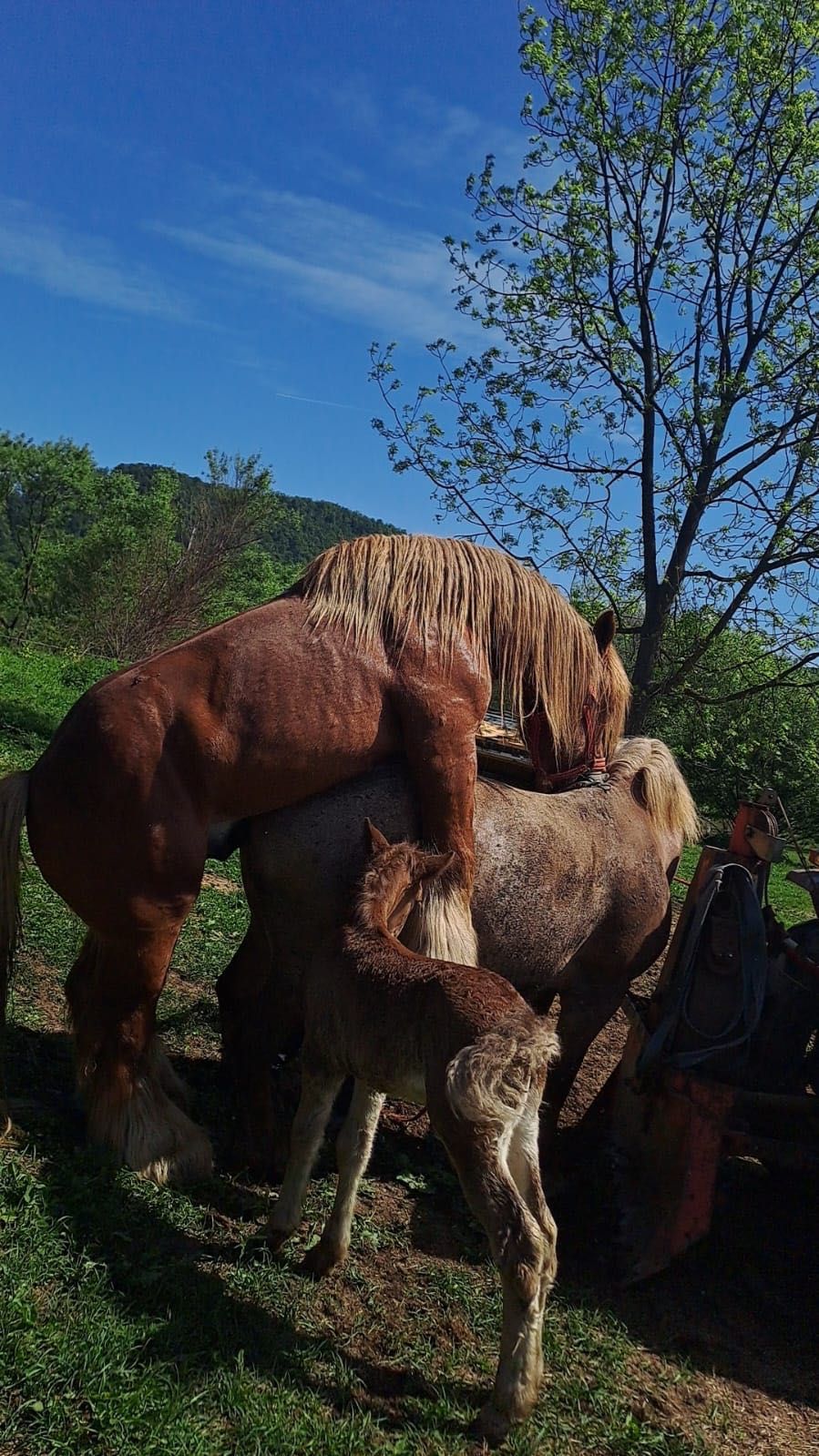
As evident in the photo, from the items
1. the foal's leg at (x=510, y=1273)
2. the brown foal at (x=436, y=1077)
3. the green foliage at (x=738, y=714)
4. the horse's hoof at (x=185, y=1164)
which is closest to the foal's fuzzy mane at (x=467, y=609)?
the brown foal at (x=436, y=1077)

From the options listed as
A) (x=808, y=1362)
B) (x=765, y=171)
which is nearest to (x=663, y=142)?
(x=765, y=171)

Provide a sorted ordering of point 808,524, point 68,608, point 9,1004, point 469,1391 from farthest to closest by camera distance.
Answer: point 68,608
point 808,524
point 9,1004
point 469,1391

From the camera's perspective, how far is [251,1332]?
287 cm

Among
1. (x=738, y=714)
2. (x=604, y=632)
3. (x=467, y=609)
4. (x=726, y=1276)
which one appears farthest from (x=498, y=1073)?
(x=738, y=714)

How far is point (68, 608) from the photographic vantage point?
37.0 m

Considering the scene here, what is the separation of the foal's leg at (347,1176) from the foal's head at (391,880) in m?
0.57

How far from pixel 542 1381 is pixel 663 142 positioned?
39.4 ft

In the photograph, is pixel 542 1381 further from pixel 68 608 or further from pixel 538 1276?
pixel 68 608

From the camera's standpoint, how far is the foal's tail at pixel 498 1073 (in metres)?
2.75

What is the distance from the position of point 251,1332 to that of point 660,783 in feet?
10.2

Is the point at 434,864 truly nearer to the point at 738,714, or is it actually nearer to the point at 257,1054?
the point at 257,1054

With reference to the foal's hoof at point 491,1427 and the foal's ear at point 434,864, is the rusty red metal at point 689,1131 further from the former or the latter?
the foal's ear at point 434,864

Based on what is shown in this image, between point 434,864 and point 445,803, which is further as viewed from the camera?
point 445,803

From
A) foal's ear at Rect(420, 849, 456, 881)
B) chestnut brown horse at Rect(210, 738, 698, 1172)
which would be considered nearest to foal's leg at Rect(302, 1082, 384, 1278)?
chestnut brown horse at Rect(210, 738, 698, 1172)
